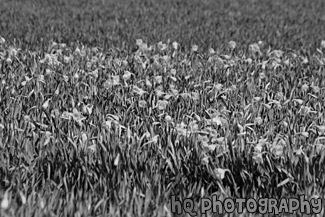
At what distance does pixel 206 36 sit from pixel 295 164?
4.58 m

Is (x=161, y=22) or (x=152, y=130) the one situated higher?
(x=161, y=22)

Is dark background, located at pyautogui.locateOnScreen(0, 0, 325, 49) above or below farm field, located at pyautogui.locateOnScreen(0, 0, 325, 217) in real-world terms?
above

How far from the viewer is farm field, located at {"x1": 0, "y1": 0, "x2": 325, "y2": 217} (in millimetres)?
2828

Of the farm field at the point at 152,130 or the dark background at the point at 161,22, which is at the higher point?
the dark background at the point at 161,22

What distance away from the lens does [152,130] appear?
3.30 meters

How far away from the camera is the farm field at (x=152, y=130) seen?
2.83 meters

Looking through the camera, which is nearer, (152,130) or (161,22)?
(152,130)

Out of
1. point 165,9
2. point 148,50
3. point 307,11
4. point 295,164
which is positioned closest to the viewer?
point 295,164

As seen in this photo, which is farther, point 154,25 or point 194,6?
point 194,6

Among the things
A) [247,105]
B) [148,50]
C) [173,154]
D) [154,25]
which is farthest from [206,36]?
[173,154]

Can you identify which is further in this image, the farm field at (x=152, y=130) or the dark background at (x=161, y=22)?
the dark background at (x=161, y=22)

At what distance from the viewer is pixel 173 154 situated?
121 inches

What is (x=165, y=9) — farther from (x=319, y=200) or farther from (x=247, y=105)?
(x=319, y=200)

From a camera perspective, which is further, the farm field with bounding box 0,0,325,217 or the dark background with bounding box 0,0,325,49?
the dark background with bounding box 0,0,325,49
